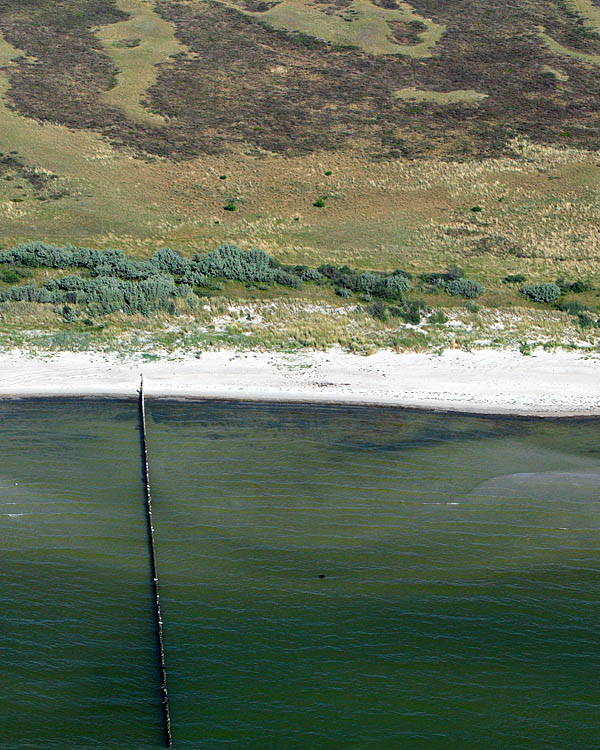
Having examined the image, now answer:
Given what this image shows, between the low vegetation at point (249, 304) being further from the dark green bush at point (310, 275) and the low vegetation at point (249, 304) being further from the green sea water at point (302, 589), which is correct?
the green sea water at point (302, 589)

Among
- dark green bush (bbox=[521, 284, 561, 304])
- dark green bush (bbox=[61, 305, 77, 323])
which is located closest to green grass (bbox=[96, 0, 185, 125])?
dark green bush (bbox=[61, 305, 77, 323])

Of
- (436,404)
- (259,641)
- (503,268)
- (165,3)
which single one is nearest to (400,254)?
(503,268)

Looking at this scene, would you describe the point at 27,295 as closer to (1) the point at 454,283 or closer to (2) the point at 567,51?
(1) the point at 454,283

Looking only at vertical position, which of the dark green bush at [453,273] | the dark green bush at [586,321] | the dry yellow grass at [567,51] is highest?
the dark green bush at [586,321]

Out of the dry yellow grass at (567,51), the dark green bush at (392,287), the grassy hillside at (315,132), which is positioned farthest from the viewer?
the dry yellow grass at (567,51)

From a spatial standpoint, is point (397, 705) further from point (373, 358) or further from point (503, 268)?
point (503, 268)

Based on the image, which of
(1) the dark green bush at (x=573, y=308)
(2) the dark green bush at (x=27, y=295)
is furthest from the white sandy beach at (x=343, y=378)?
(1) the dark green bush at (x=573, y=308)
